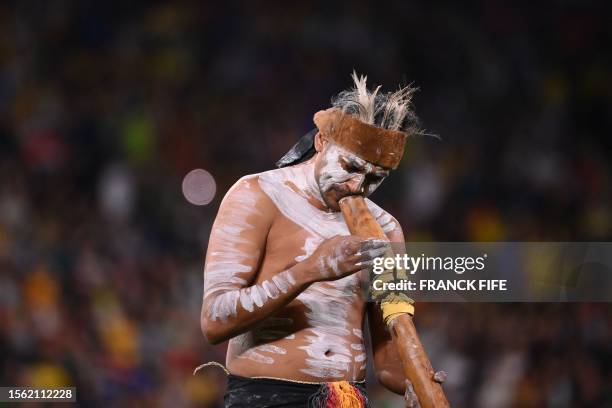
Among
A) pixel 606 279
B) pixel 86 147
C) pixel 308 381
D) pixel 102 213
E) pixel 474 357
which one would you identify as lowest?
pixel 308 381

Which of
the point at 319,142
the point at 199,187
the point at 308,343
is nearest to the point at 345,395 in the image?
the point at 308,343

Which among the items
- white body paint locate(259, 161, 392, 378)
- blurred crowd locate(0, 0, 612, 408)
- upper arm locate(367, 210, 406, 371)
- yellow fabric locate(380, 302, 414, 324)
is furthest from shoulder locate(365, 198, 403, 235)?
blurred crowd locate(0, 0, 612, 408)

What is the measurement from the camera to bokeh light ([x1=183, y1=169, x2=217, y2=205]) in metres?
5.86

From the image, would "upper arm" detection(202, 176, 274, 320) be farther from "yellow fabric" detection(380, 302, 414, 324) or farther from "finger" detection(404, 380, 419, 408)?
"finger" detection(404, 380, 419, 408)

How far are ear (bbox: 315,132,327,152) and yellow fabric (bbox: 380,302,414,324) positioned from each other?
38cm

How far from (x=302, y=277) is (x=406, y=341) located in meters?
0.27

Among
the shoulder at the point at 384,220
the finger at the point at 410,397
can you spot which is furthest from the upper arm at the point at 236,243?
the finger at the point at 410,397

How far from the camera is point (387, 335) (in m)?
2.31

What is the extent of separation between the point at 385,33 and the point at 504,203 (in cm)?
158

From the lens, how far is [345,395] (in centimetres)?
210

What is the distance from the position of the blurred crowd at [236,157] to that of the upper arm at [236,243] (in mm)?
2654

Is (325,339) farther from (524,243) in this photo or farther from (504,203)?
(504,203)

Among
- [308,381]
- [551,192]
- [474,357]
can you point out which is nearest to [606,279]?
[474,357]

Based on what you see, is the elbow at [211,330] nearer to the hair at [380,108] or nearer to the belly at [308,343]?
the belly at [308,343]
